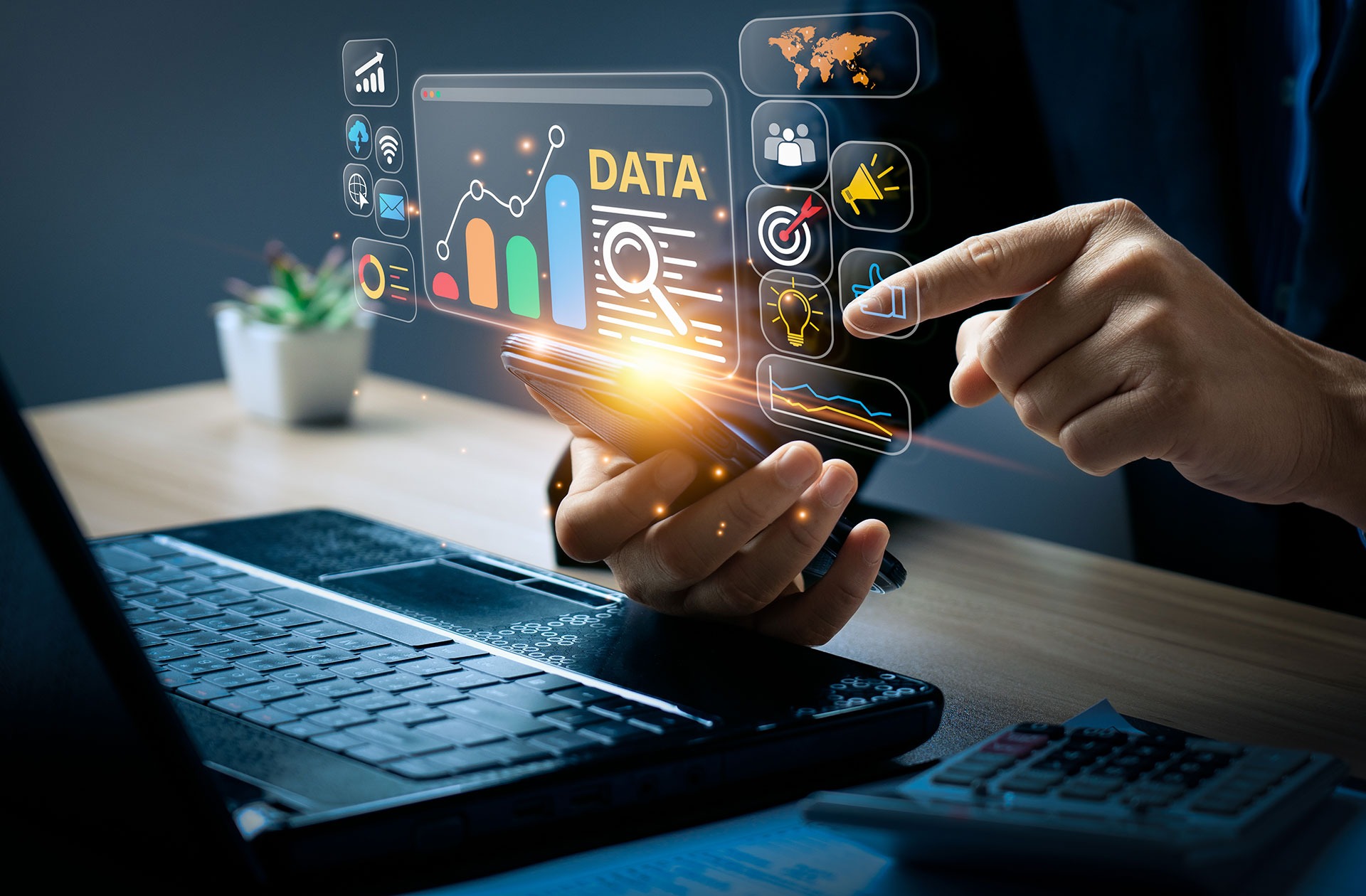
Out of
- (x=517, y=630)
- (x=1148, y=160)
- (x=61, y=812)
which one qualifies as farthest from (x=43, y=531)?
(x=1148, y=160)

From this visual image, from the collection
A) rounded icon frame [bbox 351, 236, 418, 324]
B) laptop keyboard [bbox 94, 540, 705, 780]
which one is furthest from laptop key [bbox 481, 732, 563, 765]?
rounded icon frame [bbox 351, 236, 418, 324]

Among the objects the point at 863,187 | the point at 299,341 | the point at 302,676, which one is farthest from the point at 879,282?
the point at 299,341

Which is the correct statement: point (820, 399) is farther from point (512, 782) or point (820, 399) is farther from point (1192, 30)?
point (1192, 30)

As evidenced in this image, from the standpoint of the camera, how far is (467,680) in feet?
1.42

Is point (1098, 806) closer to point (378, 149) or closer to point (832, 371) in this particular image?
point (832, 371)

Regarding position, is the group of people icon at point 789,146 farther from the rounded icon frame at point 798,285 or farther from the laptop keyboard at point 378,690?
the laptop keyboard at point 378,690

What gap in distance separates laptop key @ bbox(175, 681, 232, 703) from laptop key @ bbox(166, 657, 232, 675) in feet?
0.05

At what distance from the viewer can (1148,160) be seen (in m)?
0.91

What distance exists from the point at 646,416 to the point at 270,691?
0.19 m

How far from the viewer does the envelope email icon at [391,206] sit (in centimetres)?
75

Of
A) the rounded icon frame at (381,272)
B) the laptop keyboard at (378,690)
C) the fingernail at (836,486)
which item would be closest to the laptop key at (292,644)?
the laptop keyboard at (378,690)

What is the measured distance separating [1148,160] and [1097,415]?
527 mm

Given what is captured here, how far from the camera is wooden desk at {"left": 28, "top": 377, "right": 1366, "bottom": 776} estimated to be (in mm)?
508

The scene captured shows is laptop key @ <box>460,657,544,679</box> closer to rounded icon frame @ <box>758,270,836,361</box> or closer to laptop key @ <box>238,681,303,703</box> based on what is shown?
laptop key @ <box>238,681,303,703</box>
